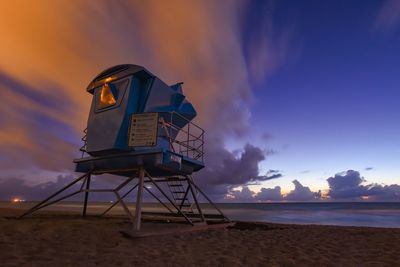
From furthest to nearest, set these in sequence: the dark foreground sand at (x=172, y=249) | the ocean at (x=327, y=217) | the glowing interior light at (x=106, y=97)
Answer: the ocean at (x=327, y=217)
the glowing interior light at (x=106, y=97)
the dark foreground sand at (x=172, y=249)

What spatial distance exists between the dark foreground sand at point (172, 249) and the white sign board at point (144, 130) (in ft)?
12.0

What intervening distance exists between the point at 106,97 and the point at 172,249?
303 inches

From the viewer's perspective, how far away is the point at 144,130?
11.4 m

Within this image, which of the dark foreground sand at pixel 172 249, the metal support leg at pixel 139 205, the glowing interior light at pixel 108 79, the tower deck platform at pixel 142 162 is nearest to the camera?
the dark foreground sand at pixel 172 249

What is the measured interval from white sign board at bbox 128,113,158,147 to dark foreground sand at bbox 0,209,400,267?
12.0 feet

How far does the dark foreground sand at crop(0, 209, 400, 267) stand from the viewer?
6719mm

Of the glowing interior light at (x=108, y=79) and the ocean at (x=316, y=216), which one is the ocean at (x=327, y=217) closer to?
the ocean at (x=316, y=216)

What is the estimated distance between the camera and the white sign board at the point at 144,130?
11294 millimetres

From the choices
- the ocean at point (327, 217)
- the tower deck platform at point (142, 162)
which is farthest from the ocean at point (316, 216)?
the tower deck platform at point (142, 162)

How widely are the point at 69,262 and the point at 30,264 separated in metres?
0.78

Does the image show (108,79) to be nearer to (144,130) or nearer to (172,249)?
(144,130)

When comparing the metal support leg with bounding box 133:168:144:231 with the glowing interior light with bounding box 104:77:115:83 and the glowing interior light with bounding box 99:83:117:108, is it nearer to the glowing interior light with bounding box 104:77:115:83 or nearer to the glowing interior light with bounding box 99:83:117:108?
the glowing interior light with bounding box 99:83:117:108

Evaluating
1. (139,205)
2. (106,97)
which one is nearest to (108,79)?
(106,97)

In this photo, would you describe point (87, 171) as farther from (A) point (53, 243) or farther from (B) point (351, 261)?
(B) point (351, 261)
